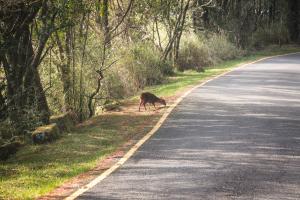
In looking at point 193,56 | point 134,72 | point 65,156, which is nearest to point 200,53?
point 193,56

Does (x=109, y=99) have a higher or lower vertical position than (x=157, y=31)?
lower

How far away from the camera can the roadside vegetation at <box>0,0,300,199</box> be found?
10.9m

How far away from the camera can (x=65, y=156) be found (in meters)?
10.7

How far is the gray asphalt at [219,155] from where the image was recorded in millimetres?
7793

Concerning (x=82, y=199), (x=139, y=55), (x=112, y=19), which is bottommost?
(x=82, y=199)

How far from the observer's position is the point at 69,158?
10.5 m

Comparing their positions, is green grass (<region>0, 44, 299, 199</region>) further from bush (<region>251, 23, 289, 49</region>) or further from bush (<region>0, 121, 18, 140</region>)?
bush (<region>251, 23, 289, 49</region>)

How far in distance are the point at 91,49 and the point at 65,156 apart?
8.02 m

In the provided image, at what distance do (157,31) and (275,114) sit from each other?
1336cm

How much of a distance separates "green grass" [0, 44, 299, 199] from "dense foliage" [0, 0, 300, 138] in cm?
135

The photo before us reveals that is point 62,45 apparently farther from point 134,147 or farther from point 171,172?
point 171,172

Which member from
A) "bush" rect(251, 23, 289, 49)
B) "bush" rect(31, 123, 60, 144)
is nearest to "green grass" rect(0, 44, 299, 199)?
"bush" rect(31, 123, 60, 144)

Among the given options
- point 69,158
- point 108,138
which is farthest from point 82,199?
point 108,138

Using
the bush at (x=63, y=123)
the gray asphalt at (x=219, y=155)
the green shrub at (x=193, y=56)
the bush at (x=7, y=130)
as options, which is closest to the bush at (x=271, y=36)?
the green shrub at (x=193, y=56)
